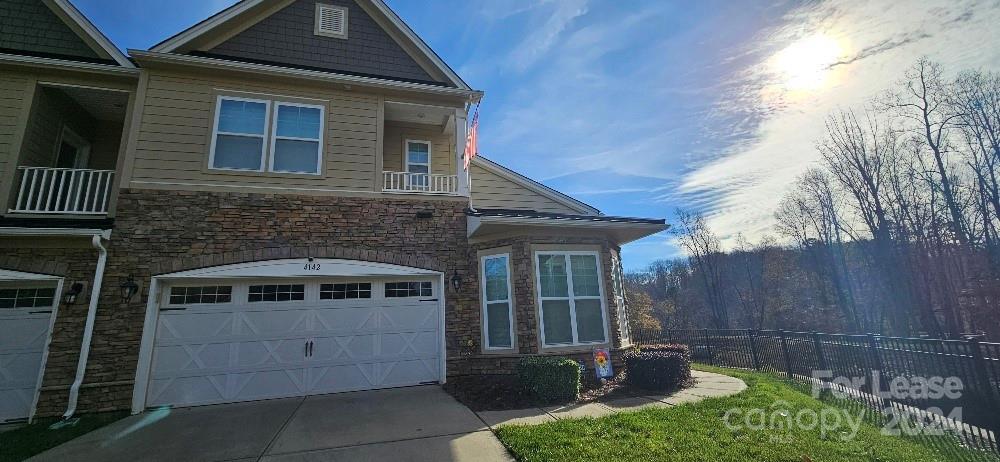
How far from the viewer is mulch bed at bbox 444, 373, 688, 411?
23.5 ft

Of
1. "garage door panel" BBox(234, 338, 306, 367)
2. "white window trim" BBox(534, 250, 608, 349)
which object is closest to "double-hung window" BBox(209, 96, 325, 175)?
"garage door panel" BBox(234, 338, 306, 367)

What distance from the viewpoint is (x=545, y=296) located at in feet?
30.6

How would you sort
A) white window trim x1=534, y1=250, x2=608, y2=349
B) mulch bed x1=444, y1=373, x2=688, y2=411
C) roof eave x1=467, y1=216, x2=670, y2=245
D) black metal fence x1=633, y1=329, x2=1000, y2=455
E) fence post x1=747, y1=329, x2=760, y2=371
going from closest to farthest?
black metal fence x1=633, y1=329, x2=1000, y2=455, mulch bed x1=444, y1=373, x2=688, y2=411, roof eave x1=467, y1=216, x2=670, y2=245, white window trim x1=534, y1=250, x2=608, y2=349, fence post x1=747, y1=329, x2=760, y2=371

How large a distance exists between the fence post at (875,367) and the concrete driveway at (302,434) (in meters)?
7.78

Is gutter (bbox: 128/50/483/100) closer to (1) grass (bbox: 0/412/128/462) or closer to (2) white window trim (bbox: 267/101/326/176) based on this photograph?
(2) white window trim (bbox: 267/101/326/176)

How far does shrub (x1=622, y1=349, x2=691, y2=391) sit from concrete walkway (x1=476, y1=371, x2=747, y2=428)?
0.91ft

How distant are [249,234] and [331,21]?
6.10 meters

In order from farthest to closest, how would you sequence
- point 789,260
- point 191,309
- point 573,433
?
point 789,260
point 191,309
point 573,433

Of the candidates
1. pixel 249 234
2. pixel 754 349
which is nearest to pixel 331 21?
pixel 249 234

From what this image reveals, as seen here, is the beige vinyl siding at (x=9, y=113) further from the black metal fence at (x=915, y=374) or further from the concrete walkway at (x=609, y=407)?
the black metal fence at (x=915, y=374)

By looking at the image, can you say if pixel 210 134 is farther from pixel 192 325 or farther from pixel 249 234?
pixel 192 325

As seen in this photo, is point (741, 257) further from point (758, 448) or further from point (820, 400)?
point (758, 448)

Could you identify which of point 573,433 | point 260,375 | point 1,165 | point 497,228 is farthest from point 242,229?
point 573,433

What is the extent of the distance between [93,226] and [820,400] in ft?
48.1
